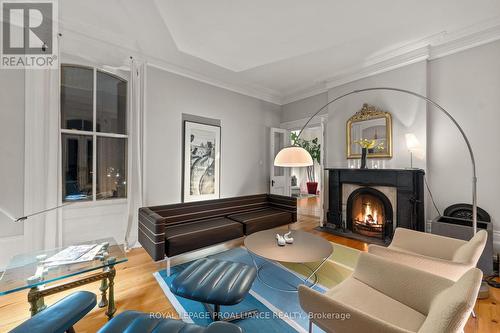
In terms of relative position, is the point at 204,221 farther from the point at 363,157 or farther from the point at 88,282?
the point at 363,157

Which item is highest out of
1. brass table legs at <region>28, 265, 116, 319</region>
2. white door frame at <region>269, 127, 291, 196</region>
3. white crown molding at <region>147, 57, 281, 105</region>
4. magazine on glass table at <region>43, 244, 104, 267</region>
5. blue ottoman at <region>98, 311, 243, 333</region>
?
white crown molding at <region>147, 57, 281, 105</region>

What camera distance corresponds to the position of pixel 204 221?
3373 millimetres

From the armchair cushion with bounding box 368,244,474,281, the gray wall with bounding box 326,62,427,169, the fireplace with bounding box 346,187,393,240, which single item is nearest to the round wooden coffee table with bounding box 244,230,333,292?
the armchair cushion with bounding box 368,244,474,281

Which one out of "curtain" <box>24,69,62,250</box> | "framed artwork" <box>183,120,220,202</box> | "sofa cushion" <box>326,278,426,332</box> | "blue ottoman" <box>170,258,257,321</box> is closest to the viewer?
"sofa cushion" <box>326,278,426,332</box>

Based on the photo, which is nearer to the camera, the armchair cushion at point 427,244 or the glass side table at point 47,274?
the glass side table at point 47,274

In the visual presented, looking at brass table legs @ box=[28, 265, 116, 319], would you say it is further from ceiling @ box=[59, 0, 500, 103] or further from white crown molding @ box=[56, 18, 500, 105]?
white crown molding @ box=[56, 18, 500, 105]

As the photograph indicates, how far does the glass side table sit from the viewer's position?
149 centimetres

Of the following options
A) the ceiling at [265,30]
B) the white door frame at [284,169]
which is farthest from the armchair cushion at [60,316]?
the white door frame at [284,169]

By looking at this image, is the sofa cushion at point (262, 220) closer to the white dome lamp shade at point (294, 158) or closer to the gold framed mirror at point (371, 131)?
the white dome lamp shade at point (294, 158)

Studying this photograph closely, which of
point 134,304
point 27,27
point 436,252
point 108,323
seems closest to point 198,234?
point 134,304

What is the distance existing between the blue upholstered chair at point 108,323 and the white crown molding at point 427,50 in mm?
4490

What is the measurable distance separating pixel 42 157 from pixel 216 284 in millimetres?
2847

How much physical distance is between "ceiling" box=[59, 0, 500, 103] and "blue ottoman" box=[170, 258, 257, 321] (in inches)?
111

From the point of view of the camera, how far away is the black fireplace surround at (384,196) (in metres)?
3.28
